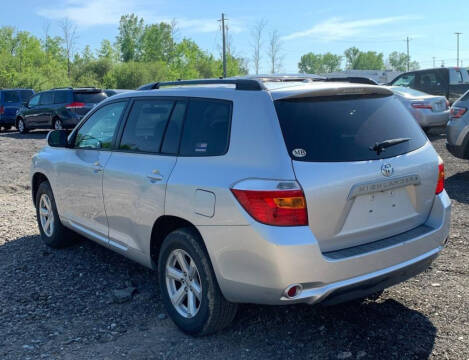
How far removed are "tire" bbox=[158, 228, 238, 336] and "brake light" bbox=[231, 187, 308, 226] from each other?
0.60 meters

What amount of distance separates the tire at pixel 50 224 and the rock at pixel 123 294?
1.42 metres

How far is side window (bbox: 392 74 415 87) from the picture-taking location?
60.4 feet

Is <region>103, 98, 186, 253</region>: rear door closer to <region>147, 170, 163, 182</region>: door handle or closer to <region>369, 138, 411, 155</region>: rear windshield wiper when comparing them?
<region>147, 170, 163, 182</region>: door handle

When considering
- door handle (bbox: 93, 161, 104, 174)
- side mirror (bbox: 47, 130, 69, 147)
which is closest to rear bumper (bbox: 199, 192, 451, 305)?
door handle (bbox: 93, 161, 104, 174)

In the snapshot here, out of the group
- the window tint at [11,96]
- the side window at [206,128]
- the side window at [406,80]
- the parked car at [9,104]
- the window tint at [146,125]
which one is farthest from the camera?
the window tint at [11,96]

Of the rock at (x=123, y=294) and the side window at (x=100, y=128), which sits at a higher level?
the side window at (x=100, y=128)

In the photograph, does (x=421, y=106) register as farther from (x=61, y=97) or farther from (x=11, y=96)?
(x=11, y=96)

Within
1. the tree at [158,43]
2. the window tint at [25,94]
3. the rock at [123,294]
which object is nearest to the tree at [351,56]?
the tree at [158,43]

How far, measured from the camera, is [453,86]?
17.3 meters

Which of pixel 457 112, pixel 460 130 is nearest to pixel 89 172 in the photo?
pixel 460 130

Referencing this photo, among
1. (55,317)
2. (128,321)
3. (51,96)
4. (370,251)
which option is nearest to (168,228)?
(128,321)

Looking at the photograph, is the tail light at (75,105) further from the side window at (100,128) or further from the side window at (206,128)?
the side window at (206,128)

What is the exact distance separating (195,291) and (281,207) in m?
1.02

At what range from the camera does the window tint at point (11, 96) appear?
23.9 m
